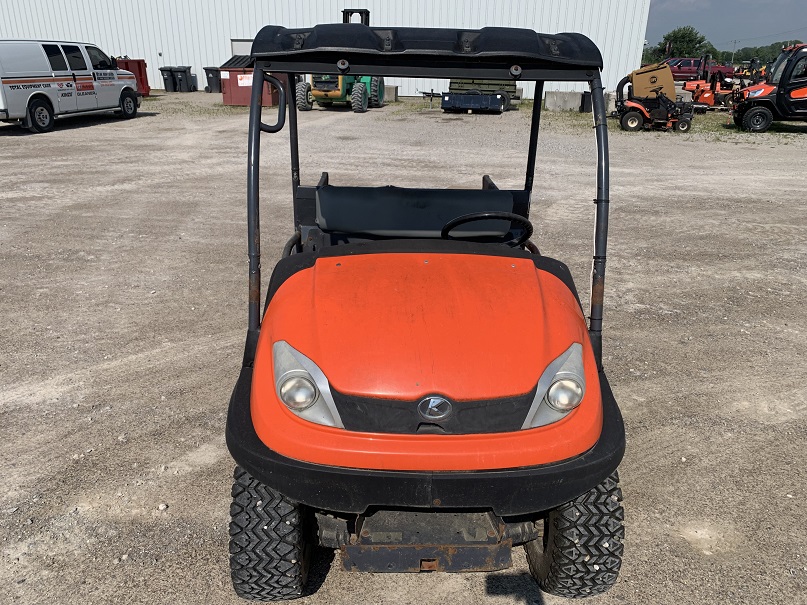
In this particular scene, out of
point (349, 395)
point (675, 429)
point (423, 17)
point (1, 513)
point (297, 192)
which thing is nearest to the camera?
point (349, 395)

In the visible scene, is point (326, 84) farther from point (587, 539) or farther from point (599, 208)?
point (587, 539)

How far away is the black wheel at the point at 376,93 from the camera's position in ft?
67.8

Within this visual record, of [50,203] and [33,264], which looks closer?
[33,264]

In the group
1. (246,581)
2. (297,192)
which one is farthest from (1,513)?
(297,192)

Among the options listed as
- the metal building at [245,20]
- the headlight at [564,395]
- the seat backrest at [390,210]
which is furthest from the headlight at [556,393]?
the metal building at [245,20]

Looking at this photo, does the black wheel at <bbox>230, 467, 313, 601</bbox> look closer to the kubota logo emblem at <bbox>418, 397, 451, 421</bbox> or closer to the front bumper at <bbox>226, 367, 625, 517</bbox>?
the front bumper at <bbox>226, 367, 625, 517</bbox>

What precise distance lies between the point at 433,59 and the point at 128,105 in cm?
1634

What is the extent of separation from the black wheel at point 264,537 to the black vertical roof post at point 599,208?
1.29m

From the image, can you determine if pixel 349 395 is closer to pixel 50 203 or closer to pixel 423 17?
pixel 50 203

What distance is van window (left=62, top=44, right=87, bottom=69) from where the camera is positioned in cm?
1420

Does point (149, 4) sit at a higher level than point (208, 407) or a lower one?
higher

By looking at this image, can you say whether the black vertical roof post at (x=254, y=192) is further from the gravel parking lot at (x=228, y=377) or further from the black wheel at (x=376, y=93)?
the black wheel at (x=376, y=93)

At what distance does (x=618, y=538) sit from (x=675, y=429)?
1.56 m

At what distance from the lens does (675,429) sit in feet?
12.0
